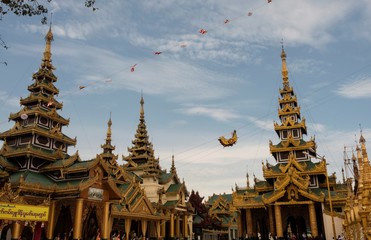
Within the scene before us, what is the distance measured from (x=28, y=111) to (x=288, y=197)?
27695mm

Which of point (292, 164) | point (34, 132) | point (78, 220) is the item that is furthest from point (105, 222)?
point (292, 164)

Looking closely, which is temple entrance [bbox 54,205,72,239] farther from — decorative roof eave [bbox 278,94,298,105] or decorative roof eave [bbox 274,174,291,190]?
decorative roof eave [bbox 278,94,298,105]

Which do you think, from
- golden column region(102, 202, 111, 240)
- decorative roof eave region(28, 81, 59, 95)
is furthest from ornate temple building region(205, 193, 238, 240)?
decorative roof eave region(28, 81, 59, 95)

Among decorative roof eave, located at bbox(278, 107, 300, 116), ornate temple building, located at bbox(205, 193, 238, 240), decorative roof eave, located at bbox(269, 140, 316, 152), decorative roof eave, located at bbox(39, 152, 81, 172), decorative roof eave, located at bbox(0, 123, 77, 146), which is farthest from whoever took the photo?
ornate temple building, located at bbox(205, 193, 238, 240)

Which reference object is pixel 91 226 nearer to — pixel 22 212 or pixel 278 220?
pixel 22 212

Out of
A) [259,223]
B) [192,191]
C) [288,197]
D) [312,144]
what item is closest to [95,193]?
[288,197]

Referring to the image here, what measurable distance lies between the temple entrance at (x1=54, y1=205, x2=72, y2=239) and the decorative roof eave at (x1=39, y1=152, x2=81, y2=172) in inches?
142

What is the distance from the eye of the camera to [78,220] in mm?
27344

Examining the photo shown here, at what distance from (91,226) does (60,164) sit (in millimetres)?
6152

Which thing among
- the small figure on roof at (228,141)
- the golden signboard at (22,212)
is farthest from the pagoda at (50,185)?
the small figure on roof at (228,141)

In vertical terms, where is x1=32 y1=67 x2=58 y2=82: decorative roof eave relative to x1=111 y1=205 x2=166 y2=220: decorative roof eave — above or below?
above

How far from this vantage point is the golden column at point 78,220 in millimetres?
27005

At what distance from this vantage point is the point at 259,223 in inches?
1708

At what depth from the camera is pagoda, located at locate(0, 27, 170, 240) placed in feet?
86.3
